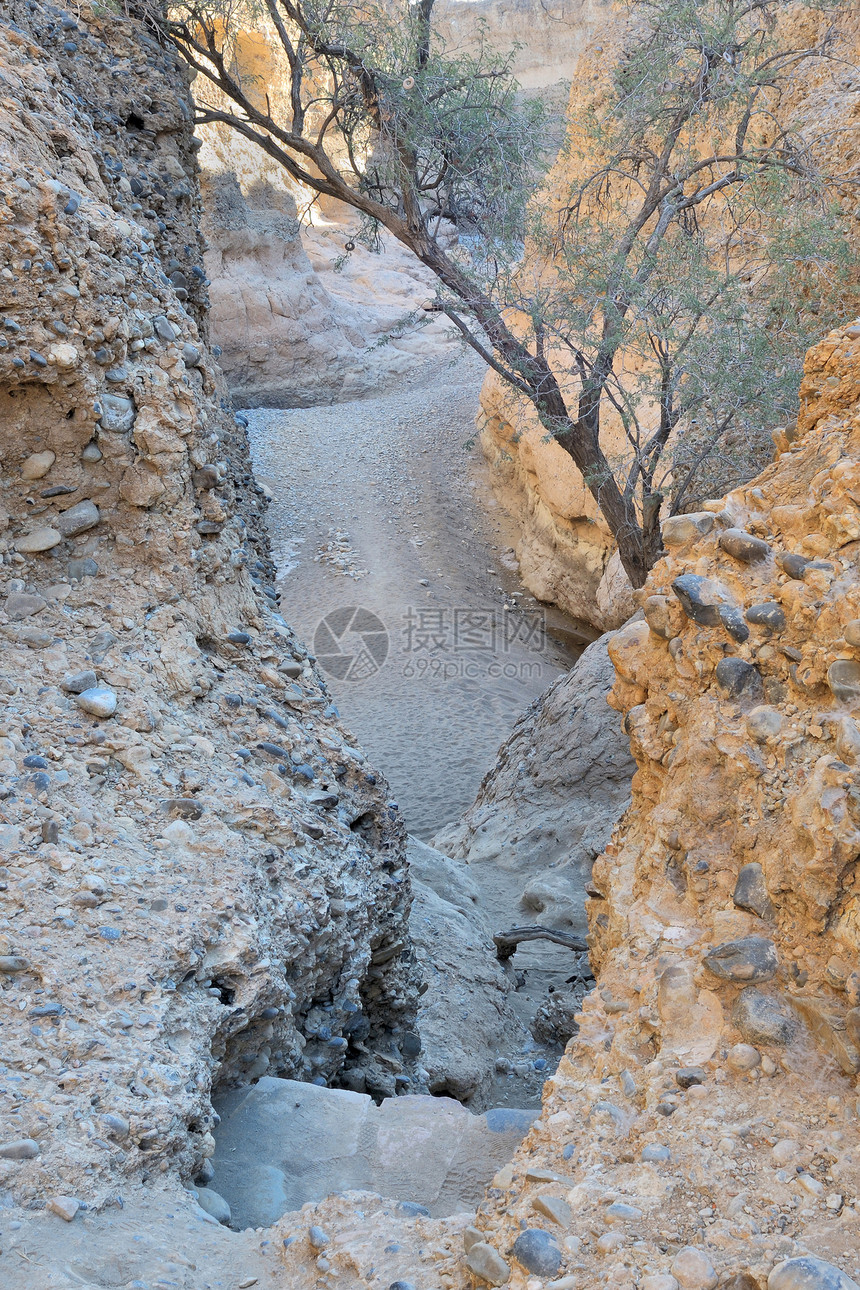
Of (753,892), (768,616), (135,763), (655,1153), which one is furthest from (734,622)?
(135,763)

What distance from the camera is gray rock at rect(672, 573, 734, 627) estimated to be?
225 cm

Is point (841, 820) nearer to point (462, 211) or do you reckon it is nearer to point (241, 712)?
point (241, 712)

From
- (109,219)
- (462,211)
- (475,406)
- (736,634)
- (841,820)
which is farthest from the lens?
(475,406)

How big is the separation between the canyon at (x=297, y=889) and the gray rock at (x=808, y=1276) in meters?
0.01

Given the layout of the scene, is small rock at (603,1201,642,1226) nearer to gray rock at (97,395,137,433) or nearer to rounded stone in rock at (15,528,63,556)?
rounded stone in rock at (15,528,63,556)

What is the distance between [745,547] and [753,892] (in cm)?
88

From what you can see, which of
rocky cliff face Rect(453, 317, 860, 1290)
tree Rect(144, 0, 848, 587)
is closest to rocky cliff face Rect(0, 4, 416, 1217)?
rocky cliff face Rect(453, 317, 860, 1290)

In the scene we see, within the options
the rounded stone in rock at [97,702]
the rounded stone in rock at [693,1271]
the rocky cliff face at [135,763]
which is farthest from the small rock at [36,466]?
the rounded stone in rock at [693,1271]

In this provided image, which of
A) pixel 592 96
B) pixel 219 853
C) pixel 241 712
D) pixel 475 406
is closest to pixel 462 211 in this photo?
pixel 592 96

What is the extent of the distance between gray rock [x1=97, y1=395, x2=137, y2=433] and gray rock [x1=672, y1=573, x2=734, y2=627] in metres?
1.71

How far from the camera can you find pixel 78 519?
2717mm

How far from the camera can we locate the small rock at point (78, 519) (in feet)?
8.86

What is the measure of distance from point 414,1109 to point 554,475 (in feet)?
35.2

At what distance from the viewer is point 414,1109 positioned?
2.47m
